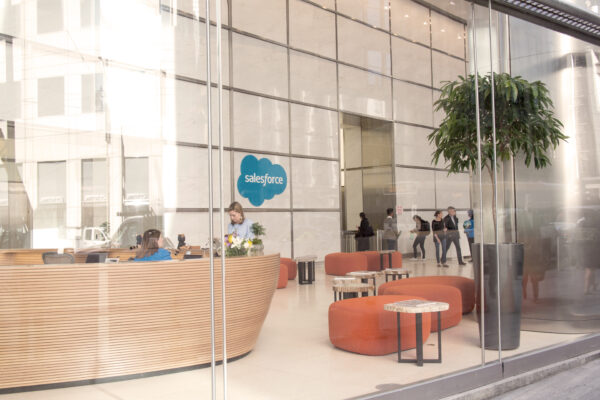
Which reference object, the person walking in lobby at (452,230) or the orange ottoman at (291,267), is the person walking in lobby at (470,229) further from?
the orange ottoman at (291,267)

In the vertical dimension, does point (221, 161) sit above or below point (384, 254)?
above

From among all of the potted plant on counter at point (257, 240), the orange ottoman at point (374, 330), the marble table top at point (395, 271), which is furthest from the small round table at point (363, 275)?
the potted plant on counter at point (257, 240)

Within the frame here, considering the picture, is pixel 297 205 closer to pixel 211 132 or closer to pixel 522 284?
pixel 522 284

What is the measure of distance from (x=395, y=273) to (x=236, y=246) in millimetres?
2042

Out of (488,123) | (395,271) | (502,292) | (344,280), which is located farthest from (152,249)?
(488,123)

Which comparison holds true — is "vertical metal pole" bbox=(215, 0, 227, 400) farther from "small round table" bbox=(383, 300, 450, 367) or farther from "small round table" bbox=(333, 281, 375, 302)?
"small round table" bbox=(333, 281, 375, 302)

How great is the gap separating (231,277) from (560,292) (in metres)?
4.11

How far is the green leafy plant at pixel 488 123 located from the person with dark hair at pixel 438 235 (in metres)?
0.49

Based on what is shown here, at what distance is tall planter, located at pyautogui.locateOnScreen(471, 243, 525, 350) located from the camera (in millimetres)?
5504

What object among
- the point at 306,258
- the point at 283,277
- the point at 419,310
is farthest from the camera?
the point at 283,277

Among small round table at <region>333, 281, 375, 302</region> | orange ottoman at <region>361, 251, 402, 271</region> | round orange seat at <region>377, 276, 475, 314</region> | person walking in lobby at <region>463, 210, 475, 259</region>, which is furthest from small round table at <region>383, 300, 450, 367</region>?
small round table at <region>333, 281, 375, 302</region>

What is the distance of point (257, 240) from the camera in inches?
215

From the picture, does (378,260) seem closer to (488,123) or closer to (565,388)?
(488,123)

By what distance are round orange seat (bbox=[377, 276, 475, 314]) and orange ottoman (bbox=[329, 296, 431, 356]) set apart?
0.45 meters
